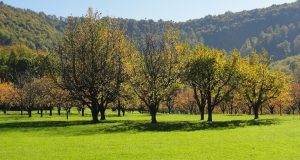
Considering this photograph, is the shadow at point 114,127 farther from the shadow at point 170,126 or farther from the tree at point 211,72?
the tree at point 211,72

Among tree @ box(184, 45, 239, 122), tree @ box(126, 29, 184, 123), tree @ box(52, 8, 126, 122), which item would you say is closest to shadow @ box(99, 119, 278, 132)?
tree @ box(126, 29, 184, 123)

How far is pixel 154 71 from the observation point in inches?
3009

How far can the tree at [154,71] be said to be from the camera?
2970 inches

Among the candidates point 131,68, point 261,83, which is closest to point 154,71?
point 131,68

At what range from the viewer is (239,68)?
264 feet

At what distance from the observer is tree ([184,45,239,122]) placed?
78.6 metres

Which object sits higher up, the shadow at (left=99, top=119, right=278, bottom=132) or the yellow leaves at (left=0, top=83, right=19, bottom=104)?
the yellow leaves at (left=0, top=83, right=19, bottom=104)

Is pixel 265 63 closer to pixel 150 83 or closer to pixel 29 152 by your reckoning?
pixel 150 83

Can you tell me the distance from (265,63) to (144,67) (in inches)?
1164

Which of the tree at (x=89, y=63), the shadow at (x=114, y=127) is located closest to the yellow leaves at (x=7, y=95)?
the tree at (x=89, y=63)

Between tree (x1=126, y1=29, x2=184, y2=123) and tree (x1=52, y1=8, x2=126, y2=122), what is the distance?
4.11 m

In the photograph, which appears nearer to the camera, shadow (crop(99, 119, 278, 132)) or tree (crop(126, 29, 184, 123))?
shadow (crop(99, 119, 278, 132))

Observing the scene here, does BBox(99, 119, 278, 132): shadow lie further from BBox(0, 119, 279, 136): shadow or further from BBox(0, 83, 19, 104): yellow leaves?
BBox(0, 83, 19, 104): yellow leaves

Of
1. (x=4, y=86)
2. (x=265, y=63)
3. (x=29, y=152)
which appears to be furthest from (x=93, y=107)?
(x=4, y=86)
